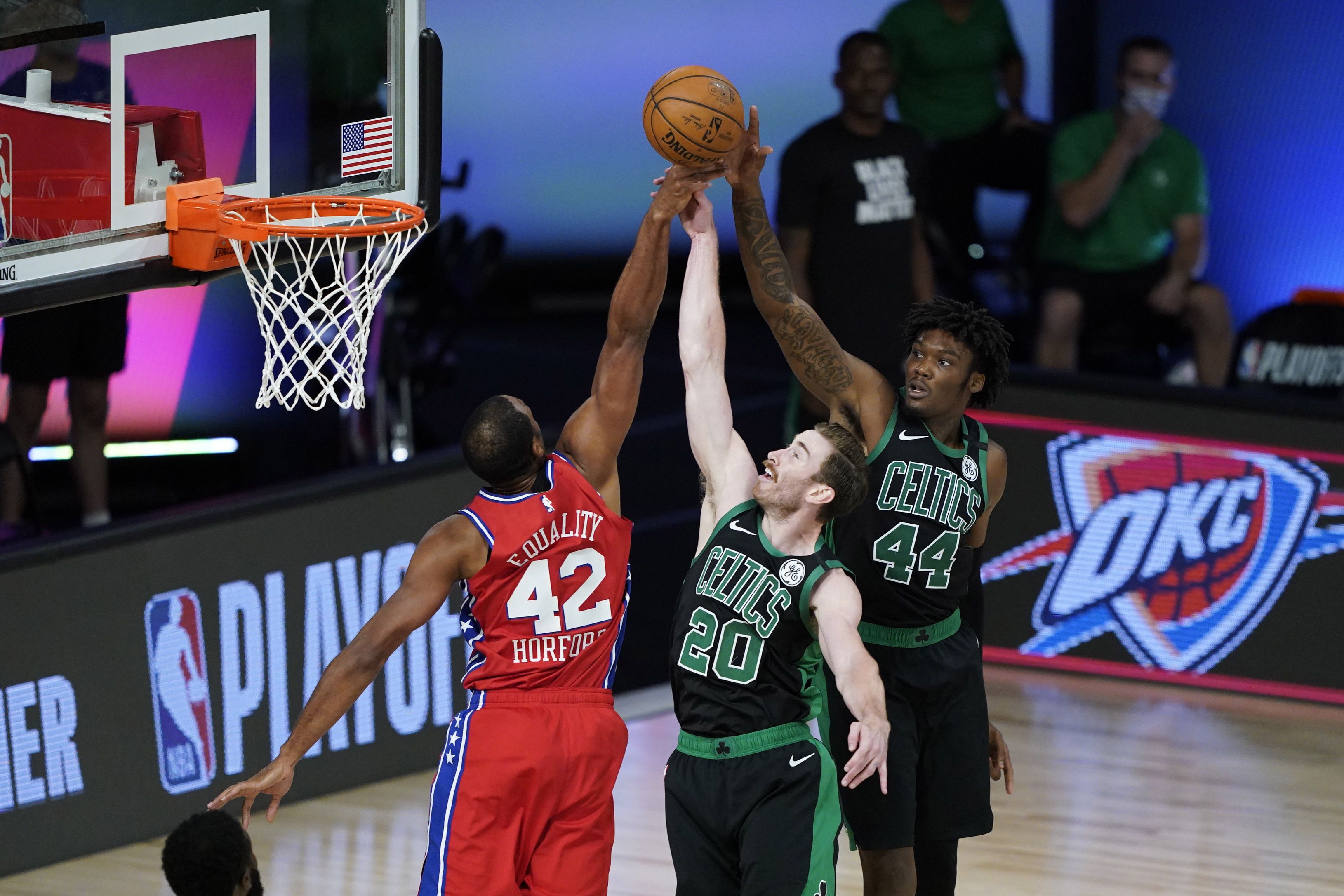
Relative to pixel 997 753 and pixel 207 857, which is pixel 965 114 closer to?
pixel 997 753

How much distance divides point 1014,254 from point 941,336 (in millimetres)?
6065

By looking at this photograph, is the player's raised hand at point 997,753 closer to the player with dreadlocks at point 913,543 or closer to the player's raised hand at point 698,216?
the player with dreadlocks at point 913,543

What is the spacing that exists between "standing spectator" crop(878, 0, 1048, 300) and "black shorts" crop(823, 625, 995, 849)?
4924 mm

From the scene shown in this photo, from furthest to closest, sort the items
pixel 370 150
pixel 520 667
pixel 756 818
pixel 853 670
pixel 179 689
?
pixel 179 689 → pixel 370 150 → pixel 520 667 → pixel 756 818 → pixel 853 670

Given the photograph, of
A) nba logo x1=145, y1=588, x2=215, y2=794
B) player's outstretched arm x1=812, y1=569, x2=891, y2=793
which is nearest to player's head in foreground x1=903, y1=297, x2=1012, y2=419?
player's outstretched arm x1=812, y1=569, x2=891, y2=793

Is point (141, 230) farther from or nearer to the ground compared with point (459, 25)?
nearer to the ground

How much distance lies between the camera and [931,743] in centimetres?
516

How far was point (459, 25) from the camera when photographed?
48.4 ft

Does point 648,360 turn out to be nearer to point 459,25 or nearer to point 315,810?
point 459,25

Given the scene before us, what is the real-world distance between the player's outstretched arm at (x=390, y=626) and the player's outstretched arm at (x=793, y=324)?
3.56ft

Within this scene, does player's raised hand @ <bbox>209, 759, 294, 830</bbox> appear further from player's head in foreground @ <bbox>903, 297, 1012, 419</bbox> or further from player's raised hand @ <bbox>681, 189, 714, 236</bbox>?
player's head in foreground @ <bbox>903, 297, 1012, 419</bbox>

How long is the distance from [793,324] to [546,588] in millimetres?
1070

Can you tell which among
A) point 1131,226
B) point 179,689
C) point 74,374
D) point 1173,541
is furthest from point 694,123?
point 1131,226

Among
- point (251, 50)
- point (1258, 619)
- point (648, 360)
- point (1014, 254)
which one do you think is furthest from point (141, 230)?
point (648, 360)
